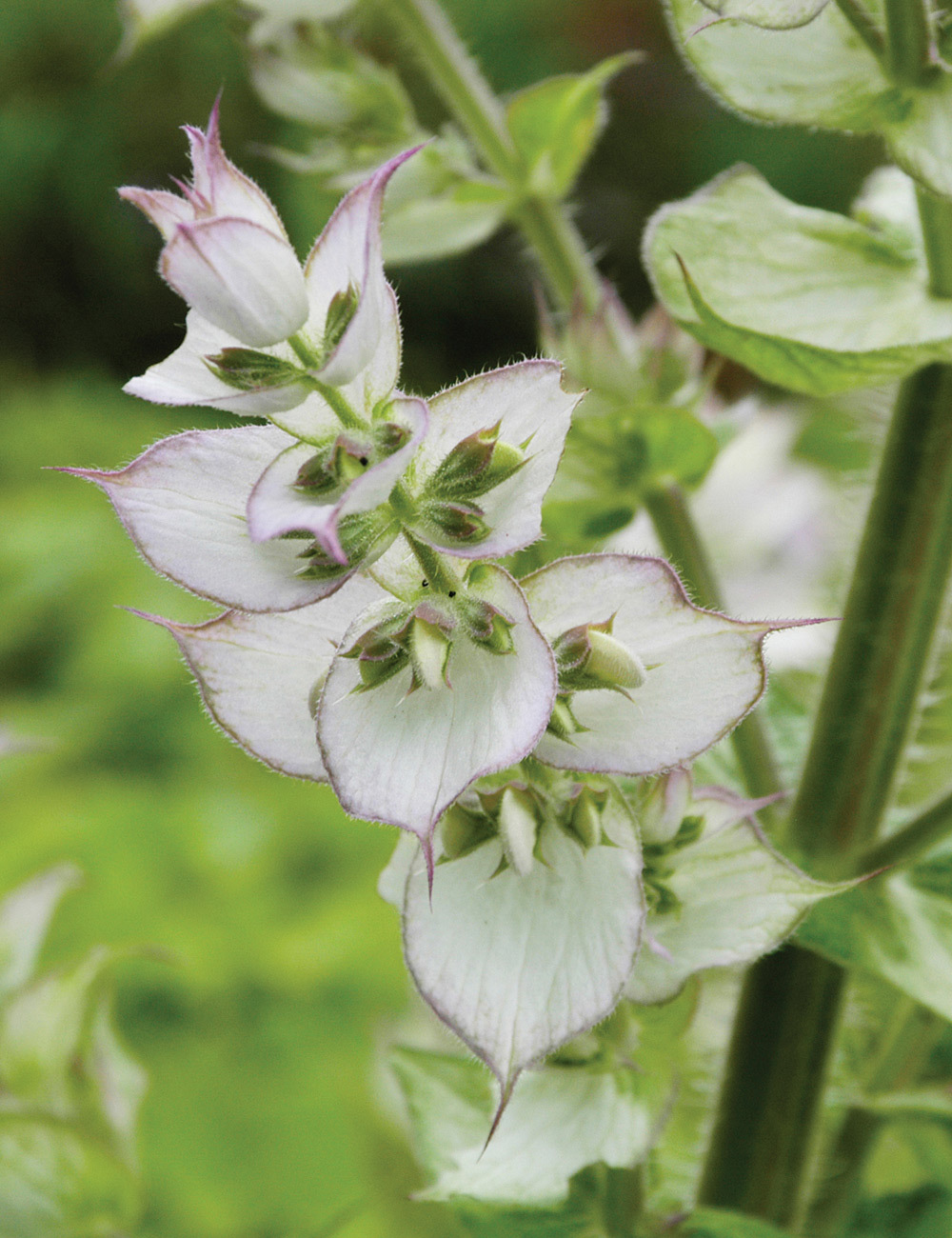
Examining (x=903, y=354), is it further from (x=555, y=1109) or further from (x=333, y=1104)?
(x=333, y=1104)

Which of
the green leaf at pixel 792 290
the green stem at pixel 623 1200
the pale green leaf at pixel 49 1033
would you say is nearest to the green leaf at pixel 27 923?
the pale green leaf at pixel 49 1033

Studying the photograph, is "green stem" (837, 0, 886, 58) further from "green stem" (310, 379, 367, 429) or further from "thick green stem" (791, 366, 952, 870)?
"green stem" (310, 379, 367, 429)

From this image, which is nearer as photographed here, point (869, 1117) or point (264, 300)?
point (264, 300)

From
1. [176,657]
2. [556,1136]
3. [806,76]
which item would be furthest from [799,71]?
[176,657]

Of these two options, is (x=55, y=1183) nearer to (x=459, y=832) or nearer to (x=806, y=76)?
(x=459, y=832)

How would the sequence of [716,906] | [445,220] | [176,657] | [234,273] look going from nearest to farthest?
[234,273] < [716,906] < [445,220] < [176,657]

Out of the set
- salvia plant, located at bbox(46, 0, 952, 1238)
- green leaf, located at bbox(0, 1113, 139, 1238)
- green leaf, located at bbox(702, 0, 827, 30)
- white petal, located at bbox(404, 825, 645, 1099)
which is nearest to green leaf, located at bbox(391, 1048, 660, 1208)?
salvia plant, located at bbox(46, 0, 952, 1238)
